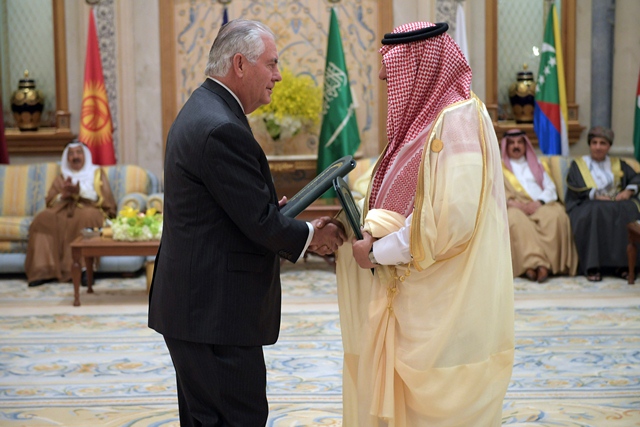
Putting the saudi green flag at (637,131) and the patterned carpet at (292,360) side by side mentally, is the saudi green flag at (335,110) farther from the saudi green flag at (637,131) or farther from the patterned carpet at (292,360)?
the saudi green flag at (637,131)

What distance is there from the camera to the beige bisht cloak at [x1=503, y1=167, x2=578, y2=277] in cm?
792

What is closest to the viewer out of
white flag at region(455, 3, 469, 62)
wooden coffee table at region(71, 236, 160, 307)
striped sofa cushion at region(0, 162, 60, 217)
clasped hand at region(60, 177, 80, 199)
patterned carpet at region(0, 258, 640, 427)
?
patterned carpet at region(0, 258, 640, 427)

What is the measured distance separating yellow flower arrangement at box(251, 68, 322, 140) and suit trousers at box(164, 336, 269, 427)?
617 cm

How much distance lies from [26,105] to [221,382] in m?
7.49

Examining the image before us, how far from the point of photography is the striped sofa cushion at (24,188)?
8.69 m

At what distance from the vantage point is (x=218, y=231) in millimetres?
2727

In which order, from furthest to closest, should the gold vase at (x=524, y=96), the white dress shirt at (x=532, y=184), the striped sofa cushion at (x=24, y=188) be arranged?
the gold vase at (x=524, y=96)
the striped sofa cushion at (x=24, y=188)
the white dress shirt at (x=532, y=184)

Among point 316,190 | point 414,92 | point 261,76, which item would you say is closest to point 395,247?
point 316,190

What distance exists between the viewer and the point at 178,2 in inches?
376

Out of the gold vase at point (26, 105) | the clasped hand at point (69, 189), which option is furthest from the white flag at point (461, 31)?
the gold vase at point (26, 105)

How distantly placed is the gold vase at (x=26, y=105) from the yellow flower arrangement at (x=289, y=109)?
2.44m

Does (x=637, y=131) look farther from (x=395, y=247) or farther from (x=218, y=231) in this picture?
(x=218, y=231)

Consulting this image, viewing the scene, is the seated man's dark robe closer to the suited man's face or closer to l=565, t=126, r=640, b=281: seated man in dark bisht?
l=565, t=126, r=640, b=281: seated man in dark bisht

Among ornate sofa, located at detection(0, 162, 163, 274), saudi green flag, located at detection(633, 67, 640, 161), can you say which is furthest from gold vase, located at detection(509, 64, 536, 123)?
ornate sofa, located at detection(0, 162, 163, 274)
